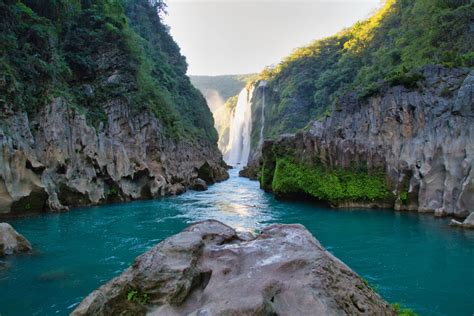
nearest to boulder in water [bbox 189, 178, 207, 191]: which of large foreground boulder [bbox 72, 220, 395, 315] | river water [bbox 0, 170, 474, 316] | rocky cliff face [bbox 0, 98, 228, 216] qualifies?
rocky cliff face [bbox 0, 98, 228, 216]

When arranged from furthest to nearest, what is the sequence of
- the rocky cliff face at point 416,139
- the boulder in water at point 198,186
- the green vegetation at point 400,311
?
the boulder in water at point 198,186
the rocky cliff face at point 416,139
the green vegetation at point 400,311

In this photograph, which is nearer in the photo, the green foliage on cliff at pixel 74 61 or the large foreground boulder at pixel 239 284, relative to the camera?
the large foreground boulder at pixel 239 284

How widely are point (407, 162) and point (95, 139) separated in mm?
20557

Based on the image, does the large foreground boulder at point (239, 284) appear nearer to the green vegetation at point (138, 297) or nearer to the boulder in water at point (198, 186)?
the green vegetation at point (138, 297)

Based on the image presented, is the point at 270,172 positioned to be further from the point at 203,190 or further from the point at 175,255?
the point at 175,255

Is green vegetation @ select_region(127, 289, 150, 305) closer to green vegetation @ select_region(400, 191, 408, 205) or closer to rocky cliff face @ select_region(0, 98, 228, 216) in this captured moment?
rocky cliff face @ select_region(0, 98, 228, 216)

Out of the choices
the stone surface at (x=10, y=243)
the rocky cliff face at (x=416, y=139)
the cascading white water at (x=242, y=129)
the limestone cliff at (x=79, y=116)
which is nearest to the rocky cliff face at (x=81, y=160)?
the limestone cliff at (x=79, y=116)

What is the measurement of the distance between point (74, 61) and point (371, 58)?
3555 centimetres

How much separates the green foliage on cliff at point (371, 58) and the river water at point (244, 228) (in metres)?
10.3

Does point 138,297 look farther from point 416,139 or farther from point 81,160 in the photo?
point 81,160

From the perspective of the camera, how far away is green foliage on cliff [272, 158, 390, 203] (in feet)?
69.1

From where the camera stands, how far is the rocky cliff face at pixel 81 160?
16953 millimetres

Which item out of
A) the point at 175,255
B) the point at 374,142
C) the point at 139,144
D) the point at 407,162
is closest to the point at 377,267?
the point at 175,255

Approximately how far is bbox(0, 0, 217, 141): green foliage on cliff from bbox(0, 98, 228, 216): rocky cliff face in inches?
39.6
